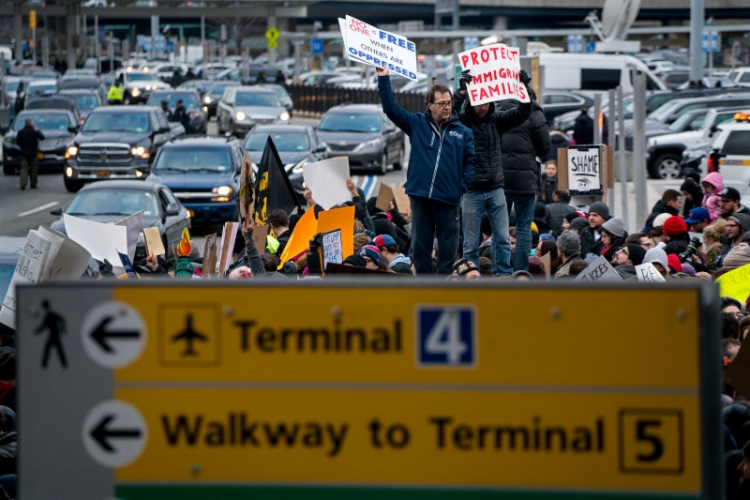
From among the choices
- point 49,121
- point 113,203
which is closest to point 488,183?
point 113,203

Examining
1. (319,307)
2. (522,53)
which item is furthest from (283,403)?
(522,53)

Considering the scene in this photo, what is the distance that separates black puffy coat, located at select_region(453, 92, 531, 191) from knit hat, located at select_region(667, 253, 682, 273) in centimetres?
168

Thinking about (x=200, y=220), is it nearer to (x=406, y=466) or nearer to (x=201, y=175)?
(x=201, y=175)

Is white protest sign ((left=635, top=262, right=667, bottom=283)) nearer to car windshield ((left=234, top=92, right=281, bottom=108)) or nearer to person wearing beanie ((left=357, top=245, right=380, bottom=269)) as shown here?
person wearing beanie ((left=357, top=245, right=380, bottom=269))

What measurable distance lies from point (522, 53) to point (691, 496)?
21478mm

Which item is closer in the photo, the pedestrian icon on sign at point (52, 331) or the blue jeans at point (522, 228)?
the pedestrian icon on sign at point (52, 331)

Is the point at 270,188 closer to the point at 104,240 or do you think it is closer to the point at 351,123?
the point at 104,240

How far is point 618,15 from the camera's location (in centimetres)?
3303

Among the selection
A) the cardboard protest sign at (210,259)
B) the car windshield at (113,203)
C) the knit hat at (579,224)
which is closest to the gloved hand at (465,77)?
the cardboard protest sign at (210,259)

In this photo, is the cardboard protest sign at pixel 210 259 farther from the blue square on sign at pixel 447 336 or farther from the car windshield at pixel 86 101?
the car windshield at pixel 86 101

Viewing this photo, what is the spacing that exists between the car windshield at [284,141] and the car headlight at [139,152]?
2471mm

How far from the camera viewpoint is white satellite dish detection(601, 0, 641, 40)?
32.8 m

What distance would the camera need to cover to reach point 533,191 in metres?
11.7

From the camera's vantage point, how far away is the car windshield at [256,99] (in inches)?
1627
